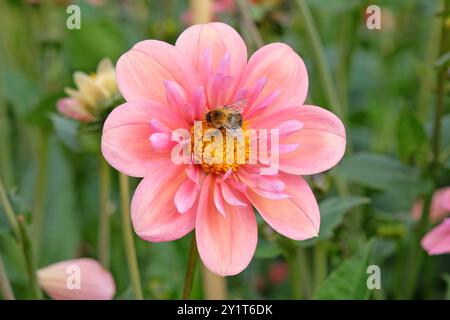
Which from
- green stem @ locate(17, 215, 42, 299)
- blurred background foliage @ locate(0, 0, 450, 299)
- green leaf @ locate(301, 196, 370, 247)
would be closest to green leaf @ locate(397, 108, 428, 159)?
blurred background foliage @ locate(0, 0, 450, 299)

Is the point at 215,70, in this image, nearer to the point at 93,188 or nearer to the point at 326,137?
the point at 326,137

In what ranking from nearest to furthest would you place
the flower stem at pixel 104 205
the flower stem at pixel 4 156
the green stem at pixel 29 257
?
the green stem at pixel 29 257 < the flower stem at pixel 104 205 < the flower stem at pixel 4 156

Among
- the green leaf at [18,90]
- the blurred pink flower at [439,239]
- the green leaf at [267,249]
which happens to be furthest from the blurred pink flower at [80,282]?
the green leaf at [18,90]

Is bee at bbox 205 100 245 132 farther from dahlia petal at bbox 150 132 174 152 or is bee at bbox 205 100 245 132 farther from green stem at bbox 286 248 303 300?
green stem at bbox 286 248 303 300

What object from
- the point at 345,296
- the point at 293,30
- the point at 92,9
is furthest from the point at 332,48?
the point at 345,296

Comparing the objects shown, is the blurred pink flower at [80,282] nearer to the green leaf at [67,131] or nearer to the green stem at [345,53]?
the green leaf at [67,131]

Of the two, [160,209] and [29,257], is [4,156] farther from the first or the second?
[160,209]

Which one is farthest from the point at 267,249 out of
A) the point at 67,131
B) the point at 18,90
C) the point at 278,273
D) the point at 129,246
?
the point at 18,90
